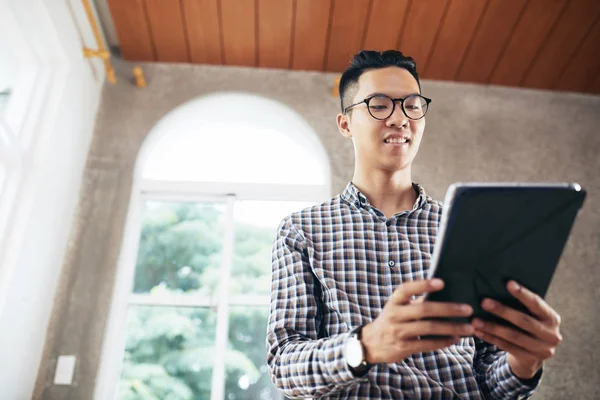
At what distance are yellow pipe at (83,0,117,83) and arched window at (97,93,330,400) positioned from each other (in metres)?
0.33

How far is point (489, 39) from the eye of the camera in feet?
7.79

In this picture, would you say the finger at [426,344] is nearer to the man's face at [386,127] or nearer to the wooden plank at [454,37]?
the man's face at [386,127]

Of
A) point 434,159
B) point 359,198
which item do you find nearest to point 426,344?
point 359,198

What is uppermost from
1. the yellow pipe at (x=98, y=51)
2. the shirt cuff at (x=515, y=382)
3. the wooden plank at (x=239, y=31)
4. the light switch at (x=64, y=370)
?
the wooden plank at (x=239, y=31)

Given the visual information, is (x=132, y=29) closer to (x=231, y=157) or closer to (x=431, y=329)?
(x=231, y=157)

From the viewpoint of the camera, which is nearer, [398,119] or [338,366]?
[338,366]

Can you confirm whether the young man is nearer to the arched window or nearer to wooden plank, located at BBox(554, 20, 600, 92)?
the arched window

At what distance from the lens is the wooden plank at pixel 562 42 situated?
2.27 meters

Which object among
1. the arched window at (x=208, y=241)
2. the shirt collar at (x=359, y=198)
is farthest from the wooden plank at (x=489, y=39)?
the shirt collar at (x=359, y=198)

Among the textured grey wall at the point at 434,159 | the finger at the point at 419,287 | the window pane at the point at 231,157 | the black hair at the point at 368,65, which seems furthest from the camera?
the window pane at the point at 231,157

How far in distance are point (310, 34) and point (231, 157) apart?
72 centimetres

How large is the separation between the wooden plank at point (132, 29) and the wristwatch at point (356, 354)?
1939mm

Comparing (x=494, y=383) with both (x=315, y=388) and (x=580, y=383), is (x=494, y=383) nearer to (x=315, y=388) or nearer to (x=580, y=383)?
(x=315, y=388)

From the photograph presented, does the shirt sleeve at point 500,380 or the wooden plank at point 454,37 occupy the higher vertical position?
the wooden plank at point 454,37
